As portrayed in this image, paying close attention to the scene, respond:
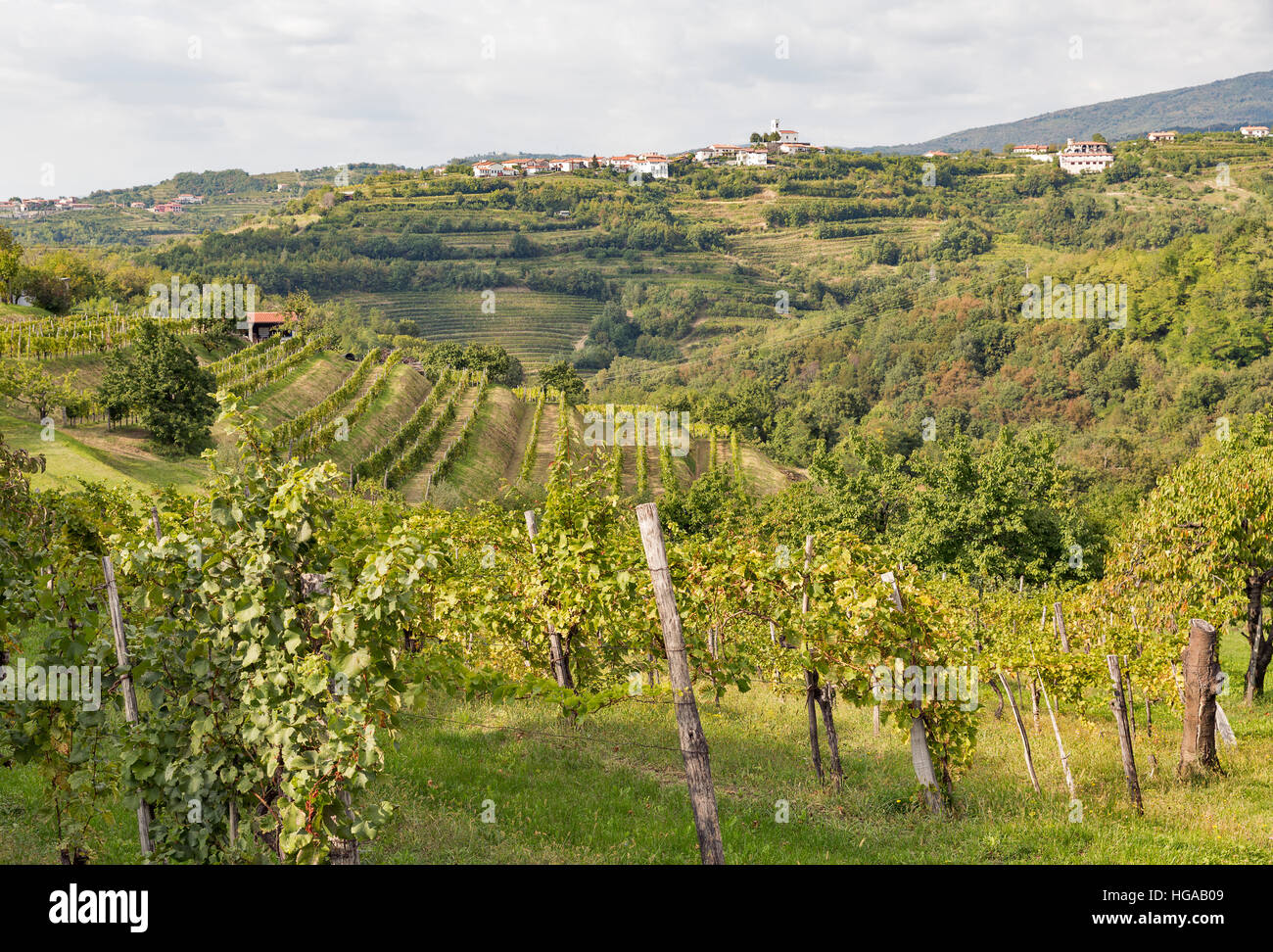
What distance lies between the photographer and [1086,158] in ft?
630

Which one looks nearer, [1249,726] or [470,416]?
[1249,726]

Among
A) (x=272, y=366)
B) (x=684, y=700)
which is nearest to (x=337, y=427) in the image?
(x=272, y=366)

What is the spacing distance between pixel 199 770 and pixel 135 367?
30.6 meters

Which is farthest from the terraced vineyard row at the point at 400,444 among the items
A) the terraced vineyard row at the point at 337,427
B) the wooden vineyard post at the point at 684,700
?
the wooden vineyard post at the point at 684,700

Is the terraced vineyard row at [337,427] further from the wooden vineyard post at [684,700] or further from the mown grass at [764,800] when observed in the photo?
the wooden vineyard post at [684,700]

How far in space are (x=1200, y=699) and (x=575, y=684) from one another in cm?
709

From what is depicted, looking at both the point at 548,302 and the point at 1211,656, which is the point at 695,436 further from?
the point at 548,302

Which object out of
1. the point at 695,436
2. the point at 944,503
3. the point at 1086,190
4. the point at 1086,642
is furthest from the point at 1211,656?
the point at 1086,190

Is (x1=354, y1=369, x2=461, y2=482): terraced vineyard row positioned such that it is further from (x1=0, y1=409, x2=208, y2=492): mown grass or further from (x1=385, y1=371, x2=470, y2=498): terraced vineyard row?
(x1=0, y1=409, x2=208, y2=492): mown grass

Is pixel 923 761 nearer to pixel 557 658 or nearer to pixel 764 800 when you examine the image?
pixel 764 800

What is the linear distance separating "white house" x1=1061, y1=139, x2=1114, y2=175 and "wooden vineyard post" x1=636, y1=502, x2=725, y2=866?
21972 cm

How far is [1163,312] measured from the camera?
98.9 metres

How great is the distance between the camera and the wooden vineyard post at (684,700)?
4.91m

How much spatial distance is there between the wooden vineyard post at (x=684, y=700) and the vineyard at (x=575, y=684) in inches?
0.8
